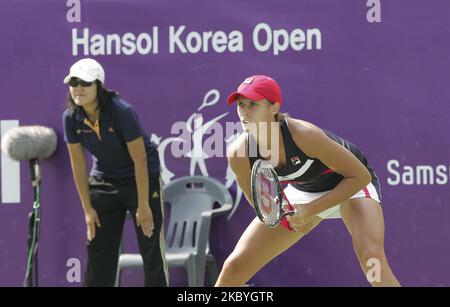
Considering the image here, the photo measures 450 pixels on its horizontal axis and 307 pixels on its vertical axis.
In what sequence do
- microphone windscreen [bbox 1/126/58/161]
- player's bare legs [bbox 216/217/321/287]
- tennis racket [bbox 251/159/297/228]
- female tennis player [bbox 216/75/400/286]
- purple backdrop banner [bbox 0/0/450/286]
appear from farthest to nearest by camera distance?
microphone windscreen [bbox 1/126/58/161] → purple backdrop banner [bbox 0/0/450/286] → player's bare legs [bbox 216/217/321/287] → female tennis player [bbox 216/75/400/286] → tennis racket [bbox 251/159/297/228]

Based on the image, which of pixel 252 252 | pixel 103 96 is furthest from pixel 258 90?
pixel 103 96

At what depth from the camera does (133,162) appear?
651 cm

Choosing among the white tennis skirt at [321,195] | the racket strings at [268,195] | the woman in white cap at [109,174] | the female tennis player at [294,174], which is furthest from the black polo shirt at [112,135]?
the racket strings at [268,195]

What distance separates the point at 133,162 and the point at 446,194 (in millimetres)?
1954

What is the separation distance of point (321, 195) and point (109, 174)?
1.64m

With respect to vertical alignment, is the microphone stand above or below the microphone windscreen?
below

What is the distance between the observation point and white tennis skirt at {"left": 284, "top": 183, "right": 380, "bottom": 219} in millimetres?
5375

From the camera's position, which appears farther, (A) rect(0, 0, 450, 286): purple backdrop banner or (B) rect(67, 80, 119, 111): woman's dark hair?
(A) rect(0, 0, 450, 286): purple backdrop banner

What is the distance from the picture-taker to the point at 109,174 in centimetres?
659

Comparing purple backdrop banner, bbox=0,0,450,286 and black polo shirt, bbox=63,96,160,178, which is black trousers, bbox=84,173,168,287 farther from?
purple backdrop banner, bbox=0,0,450,286

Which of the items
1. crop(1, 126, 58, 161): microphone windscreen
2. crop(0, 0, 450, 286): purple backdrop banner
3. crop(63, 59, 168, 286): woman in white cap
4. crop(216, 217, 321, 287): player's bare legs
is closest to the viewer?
crop(216, 217, 321, 287): player's bare legs

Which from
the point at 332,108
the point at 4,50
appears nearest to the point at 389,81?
the point at 332,108

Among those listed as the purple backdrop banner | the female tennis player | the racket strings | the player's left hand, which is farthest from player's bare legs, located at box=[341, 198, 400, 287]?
the purple backdrop banner

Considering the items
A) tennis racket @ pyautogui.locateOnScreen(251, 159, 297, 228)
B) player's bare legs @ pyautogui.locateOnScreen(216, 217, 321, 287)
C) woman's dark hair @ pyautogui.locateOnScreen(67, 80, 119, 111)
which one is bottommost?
player's bare legs @ pyautogui.locateOnScreen(216, 217, 321, 287)
